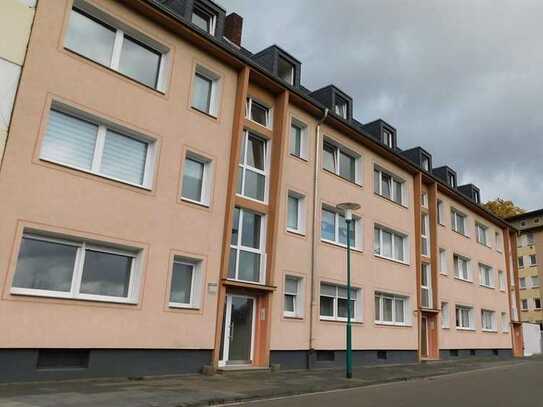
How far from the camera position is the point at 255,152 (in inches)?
655

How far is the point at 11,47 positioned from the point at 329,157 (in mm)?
12585

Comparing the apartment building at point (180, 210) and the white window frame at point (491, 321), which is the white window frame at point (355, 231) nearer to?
the apartment building at point (180, 210)

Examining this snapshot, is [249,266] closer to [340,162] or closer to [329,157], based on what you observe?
[329,157]

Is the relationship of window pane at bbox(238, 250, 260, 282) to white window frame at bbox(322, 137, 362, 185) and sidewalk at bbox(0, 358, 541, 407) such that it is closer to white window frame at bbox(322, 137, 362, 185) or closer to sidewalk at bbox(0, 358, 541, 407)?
sidewalk at bbox(0, 358, 541, 407)

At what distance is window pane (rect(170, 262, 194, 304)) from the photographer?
13.1 meters

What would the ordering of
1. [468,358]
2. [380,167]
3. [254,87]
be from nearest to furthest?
[254,87]
[380,167]
[468,358]

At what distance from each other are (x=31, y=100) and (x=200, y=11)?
7223 mm

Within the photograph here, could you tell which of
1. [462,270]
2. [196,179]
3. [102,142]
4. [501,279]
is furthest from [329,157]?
[501,279]

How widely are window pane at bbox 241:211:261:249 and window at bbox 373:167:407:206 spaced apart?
26.5 ft

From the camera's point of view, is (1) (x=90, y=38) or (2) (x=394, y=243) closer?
(1) (x=90, y=38)

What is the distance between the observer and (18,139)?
10.3 metres

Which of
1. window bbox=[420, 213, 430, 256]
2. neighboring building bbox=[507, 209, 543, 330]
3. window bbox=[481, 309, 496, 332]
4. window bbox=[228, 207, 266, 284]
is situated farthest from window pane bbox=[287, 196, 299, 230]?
neighboring building bbox=[507, 209, 543, 330]

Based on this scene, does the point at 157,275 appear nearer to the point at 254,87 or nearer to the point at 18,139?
the point at 18,139

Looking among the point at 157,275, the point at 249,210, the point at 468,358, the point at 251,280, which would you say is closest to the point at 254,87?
the point at 249,210
